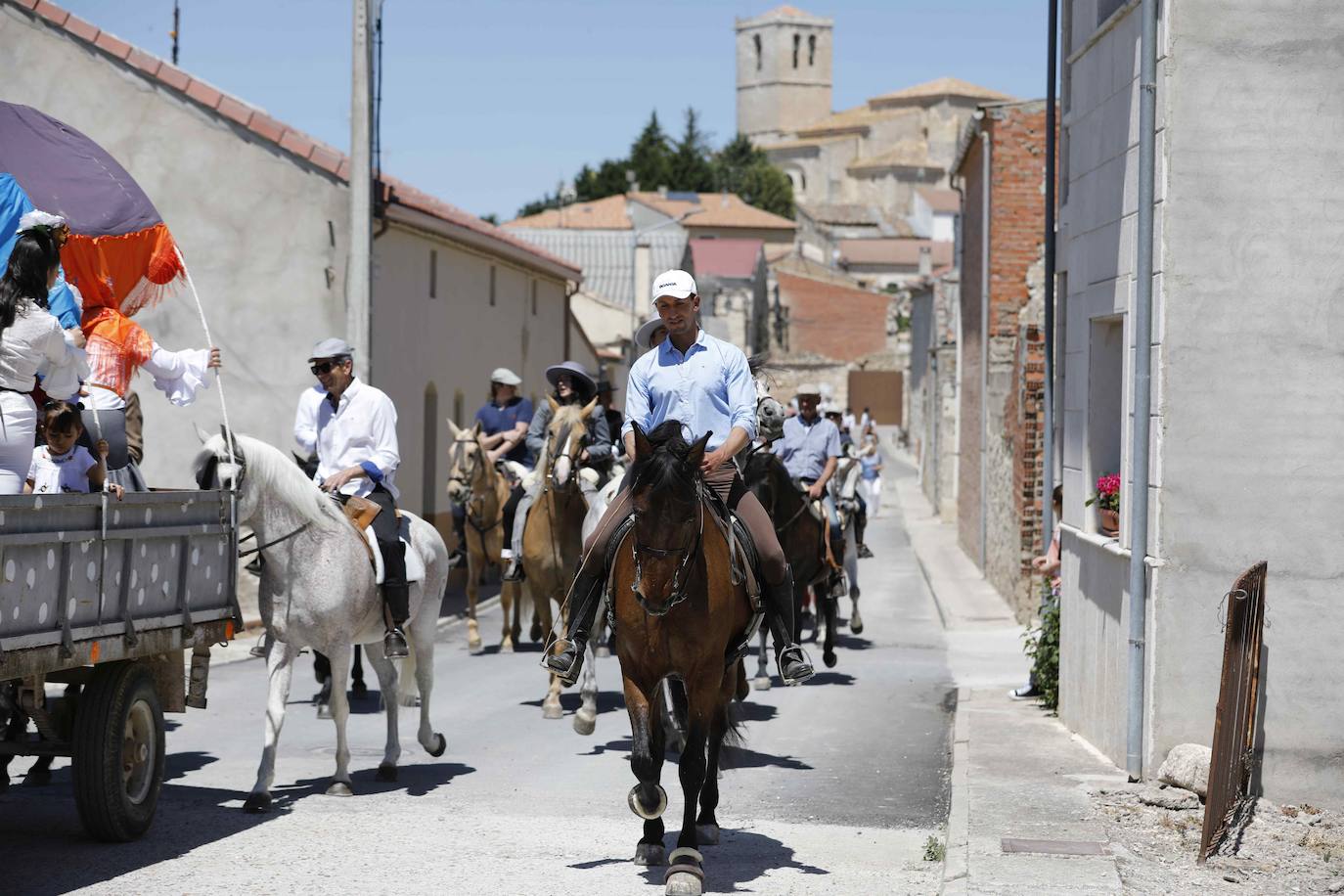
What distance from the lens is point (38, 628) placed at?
6906 mm

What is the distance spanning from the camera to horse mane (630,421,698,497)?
722 centimetres

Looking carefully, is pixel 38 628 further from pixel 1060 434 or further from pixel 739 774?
pixel 1060 434

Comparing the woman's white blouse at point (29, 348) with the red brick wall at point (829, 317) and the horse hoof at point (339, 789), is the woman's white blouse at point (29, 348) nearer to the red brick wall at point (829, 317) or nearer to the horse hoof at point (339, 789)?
the horse hoof at point (339, 789)

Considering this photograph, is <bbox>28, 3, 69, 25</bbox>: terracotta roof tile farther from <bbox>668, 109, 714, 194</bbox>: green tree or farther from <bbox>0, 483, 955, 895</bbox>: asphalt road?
<bbox>668, 109, 714, 194</bbox>: green tree

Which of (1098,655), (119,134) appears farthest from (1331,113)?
(119,134)

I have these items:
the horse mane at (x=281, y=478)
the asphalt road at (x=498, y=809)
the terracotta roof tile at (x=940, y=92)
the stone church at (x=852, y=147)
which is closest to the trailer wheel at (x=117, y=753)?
the asphalt road at (x=498, y=809)

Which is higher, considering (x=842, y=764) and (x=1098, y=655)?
(x=1098, y=655)

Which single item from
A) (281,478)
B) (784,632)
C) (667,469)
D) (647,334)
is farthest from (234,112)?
(667,469)

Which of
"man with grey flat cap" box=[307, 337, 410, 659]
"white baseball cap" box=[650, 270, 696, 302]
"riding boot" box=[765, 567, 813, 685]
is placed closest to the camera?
"white baseball cap" box=[650, 270, 696, 302]

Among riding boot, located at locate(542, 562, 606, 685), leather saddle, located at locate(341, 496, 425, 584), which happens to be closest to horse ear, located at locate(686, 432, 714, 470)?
riding boot, located at locate(542, 562, 606, 685)

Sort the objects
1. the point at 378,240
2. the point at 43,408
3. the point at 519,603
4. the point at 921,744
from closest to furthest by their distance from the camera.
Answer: the point at 43,408 < the point at 921,744 < the point at 519,603 < the point at 378,240

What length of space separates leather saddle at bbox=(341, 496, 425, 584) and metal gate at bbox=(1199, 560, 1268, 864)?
471cm

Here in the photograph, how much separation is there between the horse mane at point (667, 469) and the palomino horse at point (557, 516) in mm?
6319

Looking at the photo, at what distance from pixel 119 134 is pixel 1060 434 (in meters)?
12.9
